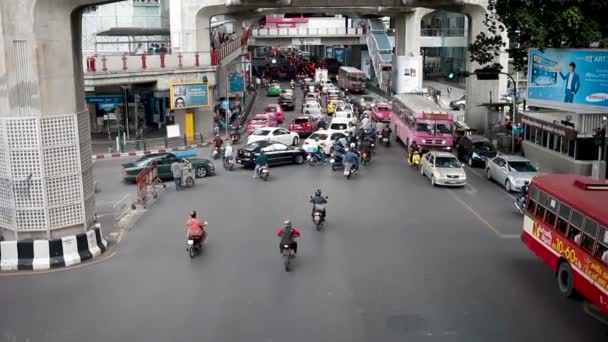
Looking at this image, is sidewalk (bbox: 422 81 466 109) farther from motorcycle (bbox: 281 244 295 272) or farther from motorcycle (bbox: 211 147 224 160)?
motorcycle (bbox: 281 244 295 272)

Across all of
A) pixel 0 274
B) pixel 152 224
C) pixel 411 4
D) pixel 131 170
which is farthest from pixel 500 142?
pixel 0 274

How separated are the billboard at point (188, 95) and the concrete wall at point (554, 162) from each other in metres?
17.2

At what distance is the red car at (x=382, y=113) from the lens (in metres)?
46.9

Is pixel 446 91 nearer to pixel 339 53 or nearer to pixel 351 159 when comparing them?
pixel 339 53

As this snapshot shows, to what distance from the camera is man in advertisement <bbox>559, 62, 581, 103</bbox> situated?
29219 mm

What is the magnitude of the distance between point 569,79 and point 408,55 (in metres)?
31.6

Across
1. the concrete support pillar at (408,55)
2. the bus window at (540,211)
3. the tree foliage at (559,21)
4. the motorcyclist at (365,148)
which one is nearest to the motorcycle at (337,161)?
the motorcyclist at (365,148)

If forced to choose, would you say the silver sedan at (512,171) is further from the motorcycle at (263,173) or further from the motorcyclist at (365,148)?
the motorcycle at (263,173)

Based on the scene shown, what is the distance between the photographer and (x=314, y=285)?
49.4 ft

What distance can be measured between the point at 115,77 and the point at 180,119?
517cm

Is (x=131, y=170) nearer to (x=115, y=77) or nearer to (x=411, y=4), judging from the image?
(x=115, y=77)

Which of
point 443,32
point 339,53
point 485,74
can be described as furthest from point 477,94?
point 339,53

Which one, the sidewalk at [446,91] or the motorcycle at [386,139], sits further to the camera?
the sidewalk at [446,91]

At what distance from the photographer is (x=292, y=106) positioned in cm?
5781
